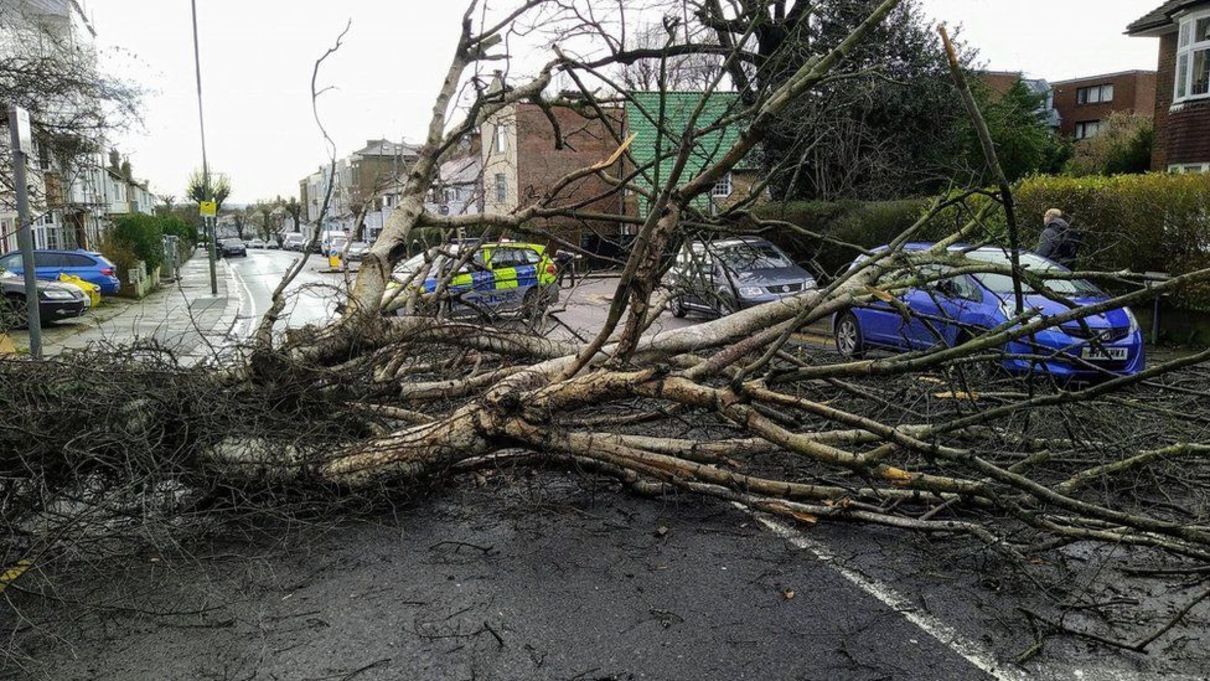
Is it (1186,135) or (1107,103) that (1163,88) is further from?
(1107,103)

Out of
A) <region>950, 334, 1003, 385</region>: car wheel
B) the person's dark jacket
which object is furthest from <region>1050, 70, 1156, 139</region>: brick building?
<region>950, 334, 1003, 385</region>: car wheel

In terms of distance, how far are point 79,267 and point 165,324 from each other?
15.3 m

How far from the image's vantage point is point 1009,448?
5.42 metres

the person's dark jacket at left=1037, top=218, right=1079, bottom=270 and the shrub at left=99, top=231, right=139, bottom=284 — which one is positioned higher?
the person's dark jacket at left=1037, top=218, right=1079, bottom=270

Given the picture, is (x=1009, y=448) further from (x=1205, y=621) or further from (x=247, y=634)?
(x=247, y=634)

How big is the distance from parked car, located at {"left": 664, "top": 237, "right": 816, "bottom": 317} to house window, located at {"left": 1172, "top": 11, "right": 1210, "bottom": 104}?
13722 mm

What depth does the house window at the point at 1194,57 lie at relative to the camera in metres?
20.6

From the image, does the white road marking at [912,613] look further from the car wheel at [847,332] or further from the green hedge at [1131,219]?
the car wheel at [847,332]

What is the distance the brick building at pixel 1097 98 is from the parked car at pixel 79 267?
54252 mm

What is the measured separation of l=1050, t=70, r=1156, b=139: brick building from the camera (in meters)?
55.0

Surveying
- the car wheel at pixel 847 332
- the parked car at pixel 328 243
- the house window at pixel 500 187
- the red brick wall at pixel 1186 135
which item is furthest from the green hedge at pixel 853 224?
the red brick wall at pixel 1186 135

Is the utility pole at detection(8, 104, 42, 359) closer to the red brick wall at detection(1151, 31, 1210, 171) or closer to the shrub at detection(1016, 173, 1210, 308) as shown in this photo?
the shrub at detection(1016, 173, 1210, 308)

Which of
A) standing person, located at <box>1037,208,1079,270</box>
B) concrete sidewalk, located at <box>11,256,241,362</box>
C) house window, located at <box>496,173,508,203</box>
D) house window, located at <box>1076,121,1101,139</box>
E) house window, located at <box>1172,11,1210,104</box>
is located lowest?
concrete sidewalk, located at <box>11,256,241,362</box>

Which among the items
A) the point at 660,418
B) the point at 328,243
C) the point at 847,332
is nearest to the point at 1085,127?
the point at 847,332
